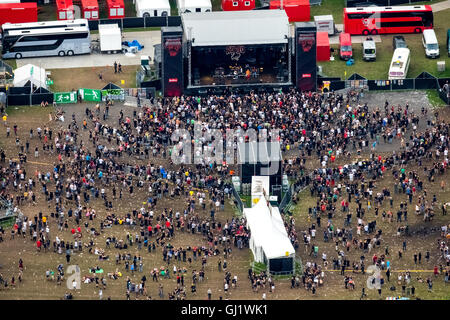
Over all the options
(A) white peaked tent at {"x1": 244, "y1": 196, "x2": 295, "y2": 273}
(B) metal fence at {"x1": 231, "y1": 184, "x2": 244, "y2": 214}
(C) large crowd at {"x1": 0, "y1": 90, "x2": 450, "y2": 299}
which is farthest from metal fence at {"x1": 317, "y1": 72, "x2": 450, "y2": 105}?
(A) white peaked tent at {"x1": 244, "y1": 196, "x2": 295, "y2": 273}

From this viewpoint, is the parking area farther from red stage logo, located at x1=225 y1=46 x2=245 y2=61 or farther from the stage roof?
red stage logo, located at x1=225 y1=46 x2=245 y2=61

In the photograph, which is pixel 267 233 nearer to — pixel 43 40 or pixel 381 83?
pixel 381 83

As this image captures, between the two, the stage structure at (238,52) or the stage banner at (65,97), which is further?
the stage structure at (238,52)

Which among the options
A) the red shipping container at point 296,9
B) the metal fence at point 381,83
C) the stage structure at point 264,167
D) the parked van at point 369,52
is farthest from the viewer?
the red shipping container at point 296,9

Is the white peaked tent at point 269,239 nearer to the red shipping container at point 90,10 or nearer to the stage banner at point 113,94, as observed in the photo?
the stage banner at point 113,94

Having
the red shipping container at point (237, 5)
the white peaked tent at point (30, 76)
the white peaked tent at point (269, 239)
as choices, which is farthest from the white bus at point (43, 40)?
the white peaked tent at point (269, 239)
